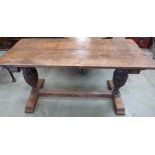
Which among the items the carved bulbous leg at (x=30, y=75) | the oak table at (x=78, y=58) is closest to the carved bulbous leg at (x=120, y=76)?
the oak table at (x=78, y=58)

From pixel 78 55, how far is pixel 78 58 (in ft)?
0.27

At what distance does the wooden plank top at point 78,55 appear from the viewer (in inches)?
55.7

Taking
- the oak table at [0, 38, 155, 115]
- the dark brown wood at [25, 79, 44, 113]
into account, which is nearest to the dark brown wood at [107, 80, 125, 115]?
the oak table at [0, 38, 155, 115]

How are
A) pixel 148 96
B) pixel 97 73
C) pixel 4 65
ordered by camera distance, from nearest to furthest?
pixel 4 65, pixel 148 96, pixel 97 73

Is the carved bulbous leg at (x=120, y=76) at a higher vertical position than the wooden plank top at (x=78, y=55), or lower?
lower

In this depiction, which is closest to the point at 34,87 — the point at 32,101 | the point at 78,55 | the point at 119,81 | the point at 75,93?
the point at 32,101

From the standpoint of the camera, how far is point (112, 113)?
185cm

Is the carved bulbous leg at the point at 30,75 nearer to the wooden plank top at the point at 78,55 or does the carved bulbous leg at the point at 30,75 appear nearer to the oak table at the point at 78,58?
the oak table at the point at 78,58

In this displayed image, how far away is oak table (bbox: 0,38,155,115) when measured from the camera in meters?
1.42

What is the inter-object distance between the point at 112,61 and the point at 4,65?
0.99 metres

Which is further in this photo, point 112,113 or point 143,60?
point 112,113

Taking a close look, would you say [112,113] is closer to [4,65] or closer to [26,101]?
[26,101]

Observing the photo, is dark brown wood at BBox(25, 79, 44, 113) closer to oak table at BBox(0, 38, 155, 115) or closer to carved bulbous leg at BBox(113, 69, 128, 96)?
oak table at BBox(0, 38, 155, 115)
